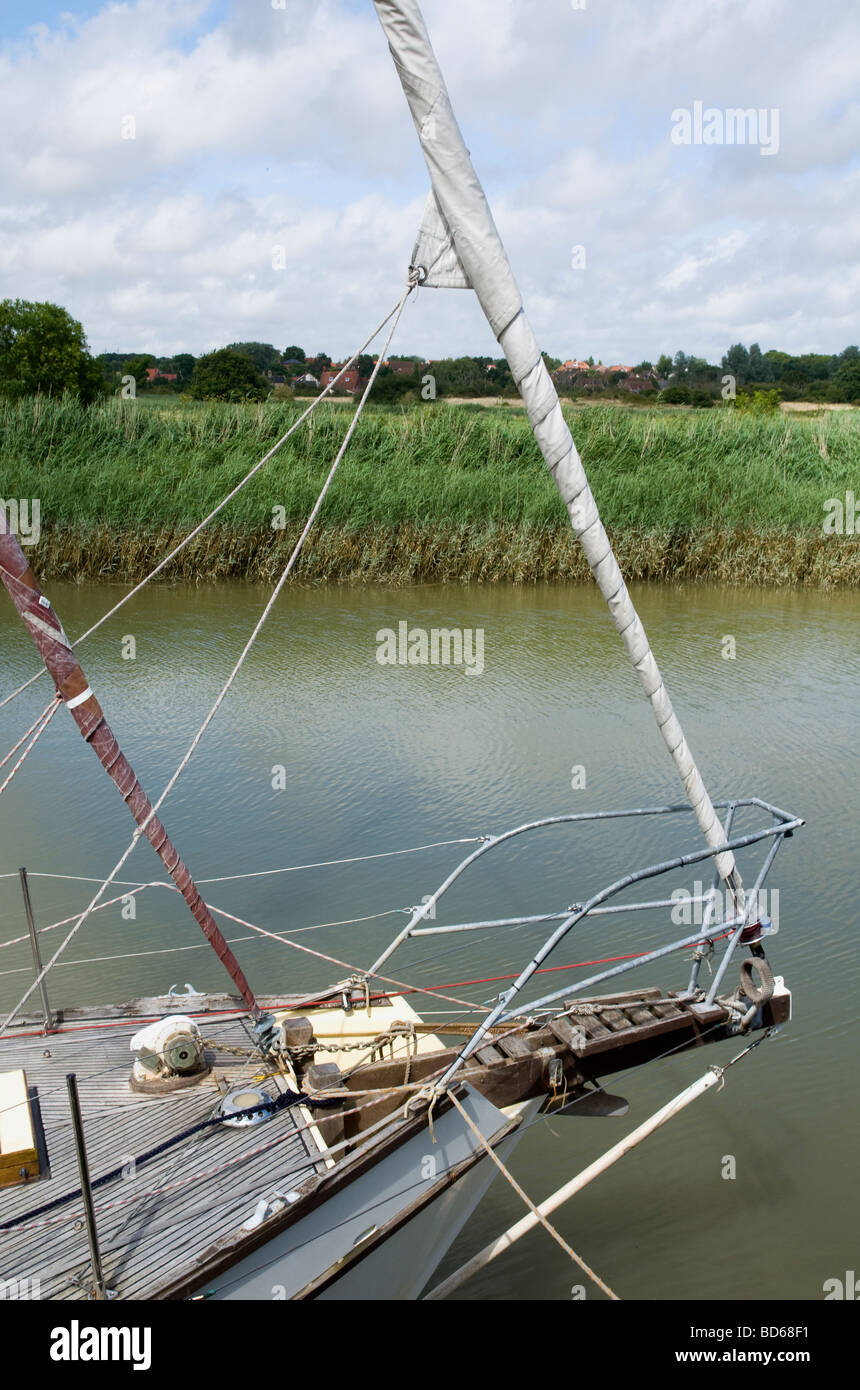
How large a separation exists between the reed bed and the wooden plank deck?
1456cm

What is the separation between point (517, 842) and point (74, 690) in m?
5.28

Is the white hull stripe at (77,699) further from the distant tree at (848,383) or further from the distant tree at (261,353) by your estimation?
the distant tree at (848,383)

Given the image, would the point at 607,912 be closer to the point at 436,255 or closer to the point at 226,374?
the point at 436,255

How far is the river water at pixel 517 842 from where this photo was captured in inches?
215

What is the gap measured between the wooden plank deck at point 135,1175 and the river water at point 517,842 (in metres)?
1.31

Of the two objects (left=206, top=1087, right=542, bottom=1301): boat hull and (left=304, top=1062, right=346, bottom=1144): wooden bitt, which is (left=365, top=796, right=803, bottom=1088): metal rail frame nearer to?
(left=206, top=1087, right=542, bottom=1301): boat hull

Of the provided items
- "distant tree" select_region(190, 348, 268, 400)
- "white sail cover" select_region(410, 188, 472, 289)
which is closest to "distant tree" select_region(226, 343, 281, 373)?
"distant tree" select_region(190, 348, 268, 400)

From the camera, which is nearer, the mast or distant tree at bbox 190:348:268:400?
the mast

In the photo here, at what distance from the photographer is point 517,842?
917 centimetres

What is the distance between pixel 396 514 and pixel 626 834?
452 inches

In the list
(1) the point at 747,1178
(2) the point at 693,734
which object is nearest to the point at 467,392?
(2) the point at 693,734

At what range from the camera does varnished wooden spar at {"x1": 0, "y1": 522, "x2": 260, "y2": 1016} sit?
416cm

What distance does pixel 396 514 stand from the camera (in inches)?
776

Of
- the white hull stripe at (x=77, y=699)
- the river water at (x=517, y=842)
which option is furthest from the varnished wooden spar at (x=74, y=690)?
the river water at (x=517, y=842)
